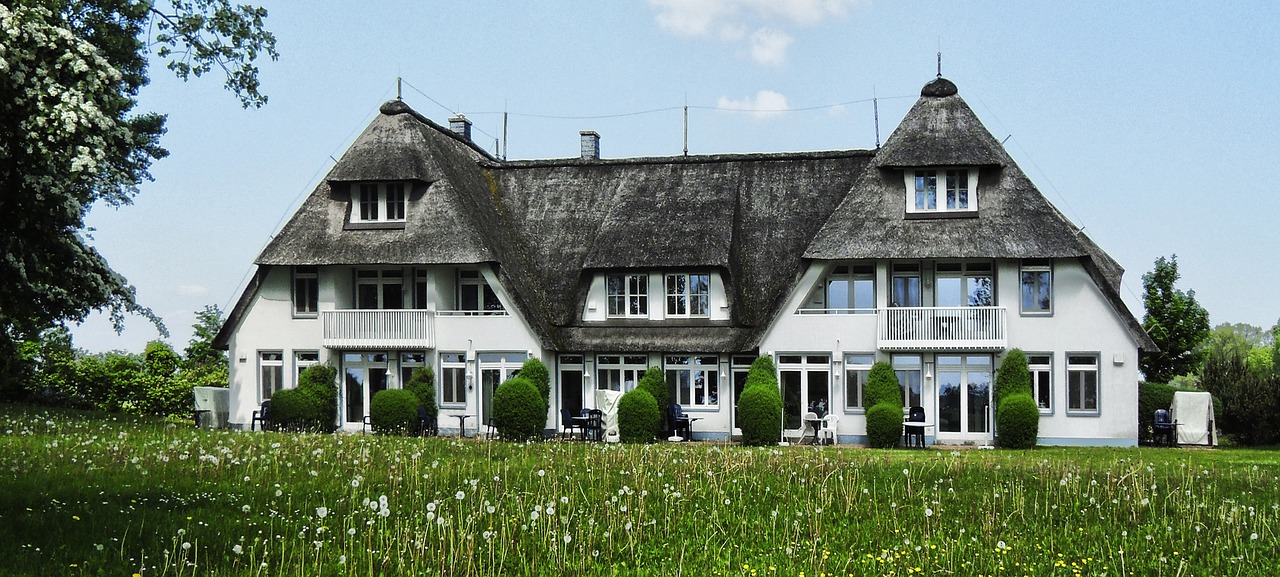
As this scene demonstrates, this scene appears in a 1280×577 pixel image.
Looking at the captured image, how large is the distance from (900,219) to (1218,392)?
32.5ft

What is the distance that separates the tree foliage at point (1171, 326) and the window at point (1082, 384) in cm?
770

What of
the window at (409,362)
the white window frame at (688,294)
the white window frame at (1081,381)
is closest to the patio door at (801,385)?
the white window frame at (688,294)

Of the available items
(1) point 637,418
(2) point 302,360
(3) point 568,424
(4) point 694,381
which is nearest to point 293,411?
(2) point 302,360

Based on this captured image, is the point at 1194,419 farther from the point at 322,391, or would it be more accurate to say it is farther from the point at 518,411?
the point at 322,391

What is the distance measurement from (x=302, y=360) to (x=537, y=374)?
290 inches

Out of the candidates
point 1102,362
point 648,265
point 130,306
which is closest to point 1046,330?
point 1102,362

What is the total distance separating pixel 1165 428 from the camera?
1210 inches

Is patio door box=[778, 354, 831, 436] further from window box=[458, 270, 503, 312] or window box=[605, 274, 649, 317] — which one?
window box=[458, 270, 503, 312]

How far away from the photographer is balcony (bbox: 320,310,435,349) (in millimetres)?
33156

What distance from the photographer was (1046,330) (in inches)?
1214

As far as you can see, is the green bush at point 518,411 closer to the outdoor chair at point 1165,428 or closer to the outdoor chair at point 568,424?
the outdoor chair at point 568,424

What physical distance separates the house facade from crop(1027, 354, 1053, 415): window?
0.06 m

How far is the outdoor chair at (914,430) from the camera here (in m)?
29.6

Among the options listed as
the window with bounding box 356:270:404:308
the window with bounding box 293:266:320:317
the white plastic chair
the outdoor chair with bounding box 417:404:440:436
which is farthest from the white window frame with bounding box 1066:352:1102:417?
the window with bounding box 293:266:320:317
